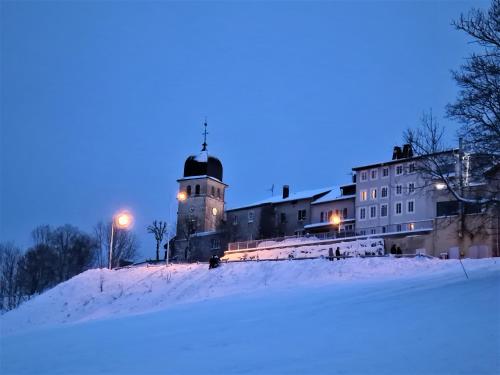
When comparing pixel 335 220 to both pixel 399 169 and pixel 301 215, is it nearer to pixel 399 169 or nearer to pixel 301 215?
pixel 301 215

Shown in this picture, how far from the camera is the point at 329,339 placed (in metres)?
14.0

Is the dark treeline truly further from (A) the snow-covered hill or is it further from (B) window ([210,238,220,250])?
(A) the snow-covered hill

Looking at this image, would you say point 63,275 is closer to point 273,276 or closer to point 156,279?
point 156,279

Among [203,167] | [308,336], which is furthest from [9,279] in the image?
[308,336]

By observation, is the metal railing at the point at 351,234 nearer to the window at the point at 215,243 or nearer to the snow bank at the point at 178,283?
the snow bank at the point at 178,283

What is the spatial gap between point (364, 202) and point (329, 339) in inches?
2486

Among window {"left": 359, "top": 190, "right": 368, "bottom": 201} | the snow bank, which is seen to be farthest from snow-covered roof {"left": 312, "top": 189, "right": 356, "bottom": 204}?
the snow bank

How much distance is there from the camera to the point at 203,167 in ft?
354

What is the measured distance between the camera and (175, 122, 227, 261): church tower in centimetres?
9541

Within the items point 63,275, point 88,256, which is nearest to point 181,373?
point 63,275

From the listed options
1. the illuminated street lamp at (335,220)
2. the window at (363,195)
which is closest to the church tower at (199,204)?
the illuminated street lamp at (335,220)

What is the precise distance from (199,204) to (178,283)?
2518 inches

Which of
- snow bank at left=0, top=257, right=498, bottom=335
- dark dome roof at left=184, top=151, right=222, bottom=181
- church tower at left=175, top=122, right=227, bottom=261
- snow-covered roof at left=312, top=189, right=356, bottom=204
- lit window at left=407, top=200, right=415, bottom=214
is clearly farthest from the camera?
dark dome roof at left=184, top=151, right=222, bottom=181

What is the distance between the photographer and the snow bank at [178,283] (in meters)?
32.8
